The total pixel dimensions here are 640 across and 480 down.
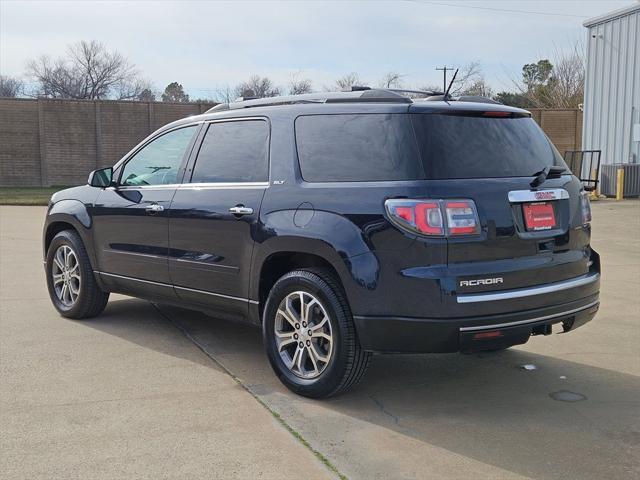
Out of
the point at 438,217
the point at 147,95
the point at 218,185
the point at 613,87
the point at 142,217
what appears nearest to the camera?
the point at 438,217

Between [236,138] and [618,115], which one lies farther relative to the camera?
[618,115]

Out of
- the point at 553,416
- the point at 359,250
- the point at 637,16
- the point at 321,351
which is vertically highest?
the point at 637,16

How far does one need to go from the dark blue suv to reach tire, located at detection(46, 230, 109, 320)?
128cm

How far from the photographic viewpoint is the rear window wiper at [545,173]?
4.21 m

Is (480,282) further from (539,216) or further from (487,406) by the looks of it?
(487,406)

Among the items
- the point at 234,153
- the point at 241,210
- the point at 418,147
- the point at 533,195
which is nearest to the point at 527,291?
the point at 533,195

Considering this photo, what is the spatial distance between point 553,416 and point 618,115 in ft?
71.2

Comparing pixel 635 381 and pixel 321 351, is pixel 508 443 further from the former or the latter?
pixel 635 381

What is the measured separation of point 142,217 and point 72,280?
1.32m

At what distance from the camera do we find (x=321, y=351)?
434cm

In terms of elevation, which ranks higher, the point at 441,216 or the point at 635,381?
the point at 441,216

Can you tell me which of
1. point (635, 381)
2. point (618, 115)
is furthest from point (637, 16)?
→ point (635, 381)

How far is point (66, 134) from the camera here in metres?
30.6

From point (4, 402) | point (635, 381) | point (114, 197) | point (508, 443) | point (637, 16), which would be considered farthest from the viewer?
point (637, 16)
